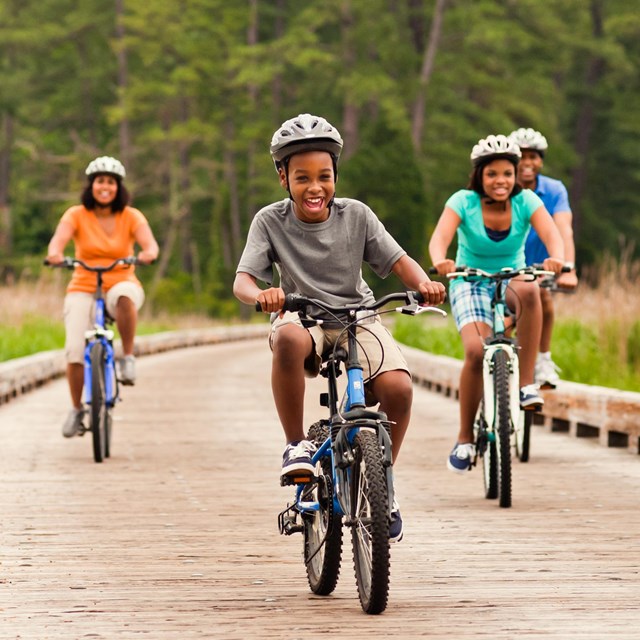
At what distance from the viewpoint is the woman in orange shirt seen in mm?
12422

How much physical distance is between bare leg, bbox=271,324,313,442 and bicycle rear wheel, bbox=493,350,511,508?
9.52 ft

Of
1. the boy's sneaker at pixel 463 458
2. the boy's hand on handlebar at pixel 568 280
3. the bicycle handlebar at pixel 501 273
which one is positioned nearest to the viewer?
the bicycle handlebar at pixel 501 273

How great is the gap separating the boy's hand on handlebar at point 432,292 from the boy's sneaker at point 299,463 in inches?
29.4

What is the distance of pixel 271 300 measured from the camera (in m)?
6.08

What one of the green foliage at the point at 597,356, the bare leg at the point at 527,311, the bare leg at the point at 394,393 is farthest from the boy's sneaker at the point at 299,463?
the green foliage at the point at 597,356

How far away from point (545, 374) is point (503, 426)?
9.75ft

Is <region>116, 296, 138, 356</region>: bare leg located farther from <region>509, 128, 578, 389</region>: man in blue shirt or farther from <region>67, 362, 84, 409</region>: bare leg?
<region>509, 128, 578, 389</region>: man in blue shirt

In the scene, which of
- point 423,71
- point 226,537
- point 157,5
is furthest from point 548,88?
point 226,537

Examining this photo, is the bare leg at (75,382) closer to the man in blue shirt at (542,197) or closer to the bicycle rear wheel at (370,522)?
the man in blue shirt at (542,197)

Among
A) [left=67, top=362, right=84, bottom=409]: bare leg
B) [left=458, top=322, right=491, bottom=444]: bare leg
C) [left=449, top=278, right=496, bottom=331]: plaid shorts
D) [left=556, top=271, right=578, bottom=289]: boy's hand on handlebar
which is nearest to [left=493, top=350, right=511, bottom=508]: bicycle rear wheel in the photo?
[left=458, top=322, right=491, bottom=444]: bare leg

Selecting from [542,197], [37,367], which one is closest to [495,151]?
[542,197]

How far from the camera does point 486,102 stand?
2598 inches

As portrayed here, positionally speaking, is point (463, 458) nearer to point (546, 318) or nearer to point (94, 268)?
point (546, 318)

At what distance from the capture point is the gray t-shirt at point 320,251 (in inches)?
261
